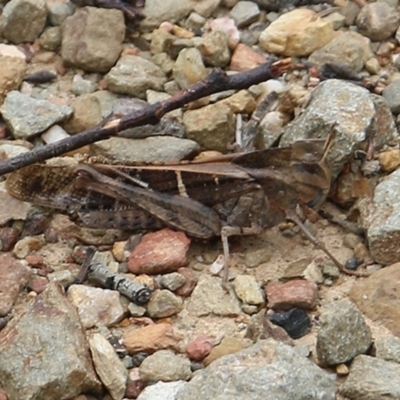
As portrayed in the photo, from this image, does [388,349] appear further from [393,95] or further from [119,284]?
[393,95]

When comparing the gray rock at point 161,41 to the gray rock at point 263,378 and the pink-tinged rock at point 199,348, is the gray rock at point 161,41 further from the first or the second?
the gray rock at point 263,378

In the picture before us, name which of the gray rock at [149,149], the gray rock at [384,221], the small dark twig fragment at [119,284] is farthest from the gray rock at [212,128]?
the small dark twig fragment at [119,284]

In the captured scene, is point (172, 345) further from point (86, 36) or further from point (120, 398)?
point (86, 36)

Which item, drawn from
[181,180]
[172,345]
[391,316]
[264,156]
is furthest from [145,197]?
[391,316]

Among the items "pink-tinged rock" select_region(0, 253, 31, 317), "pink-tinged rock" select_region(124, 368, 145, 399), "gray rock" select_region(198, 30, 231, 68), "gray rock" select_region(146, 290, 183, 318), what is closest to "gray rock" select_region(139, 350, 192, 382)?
"pink-tinged rock" select_region(124, 368, 145, 399)

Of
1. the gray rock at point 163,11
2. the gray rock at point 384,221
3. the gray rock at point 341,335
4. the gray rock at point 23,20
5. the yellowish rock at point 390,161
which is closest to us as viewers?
the gray rock at point 341,335

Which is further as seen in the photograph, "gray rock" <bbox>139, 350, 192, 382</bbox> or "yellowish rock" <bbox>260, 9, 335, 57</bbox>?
"yellowish rock" <bbox>260, 9, 335, 57</bbox>

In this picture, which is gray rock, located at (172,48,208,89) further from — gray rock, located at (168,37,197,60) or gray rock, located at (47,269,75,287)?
gray rock, located at (47,269,75,287)
